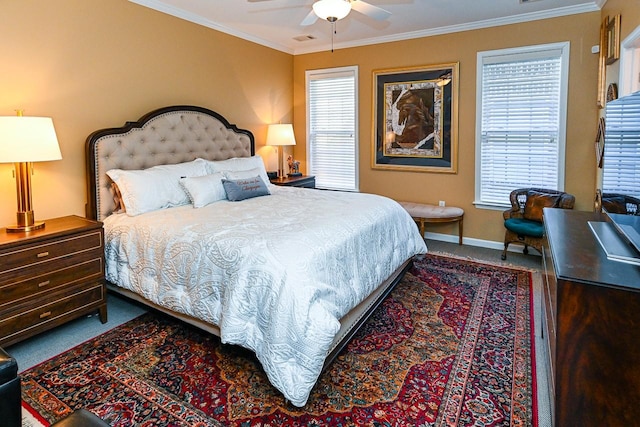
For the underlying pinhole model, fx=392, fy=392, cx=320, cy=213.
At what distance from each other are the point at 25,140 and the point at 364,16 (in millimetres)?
3374

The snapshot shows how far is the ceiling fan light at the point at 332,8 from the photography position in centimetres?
266

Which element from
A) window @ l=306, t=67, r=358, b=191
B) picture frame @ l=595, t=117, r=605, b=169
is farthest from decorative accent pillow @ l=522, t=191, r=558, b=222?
window @ l=306, t=67, r=358, b=191

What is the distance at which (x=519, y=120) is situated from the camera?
447 cm

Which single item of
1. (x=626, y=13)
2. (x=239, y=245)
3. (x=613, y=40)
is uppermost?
(x=626, y=13)

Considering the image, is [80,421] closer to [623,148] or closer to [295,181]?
[623,148]

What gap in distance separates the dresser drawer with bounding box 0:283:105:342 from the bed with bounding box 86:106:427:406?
22cm

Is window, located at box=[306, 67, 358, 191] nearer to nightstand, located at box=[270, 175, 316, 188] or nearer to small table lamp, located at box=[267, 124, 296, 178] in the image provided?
nightstand, located at box=[270, 175, 316, 188]

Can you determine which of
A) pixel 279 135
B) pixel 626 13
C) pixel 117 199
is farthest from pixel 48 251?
pixel 626 13

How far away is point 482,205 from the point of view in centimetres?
482

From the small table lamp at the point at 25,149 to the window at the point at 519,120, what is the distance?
431cm

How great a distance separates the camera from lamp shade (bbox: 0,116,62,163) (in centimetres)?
249

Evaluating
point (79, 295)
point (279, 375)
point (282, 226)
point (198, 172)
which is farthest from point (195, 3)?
point (279, 375)

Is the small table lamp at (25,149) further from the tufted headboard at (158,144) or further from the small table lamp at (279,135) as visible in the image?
the small table lamp at (279,135)

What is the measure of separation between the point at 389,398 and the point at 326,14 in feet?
8.18
